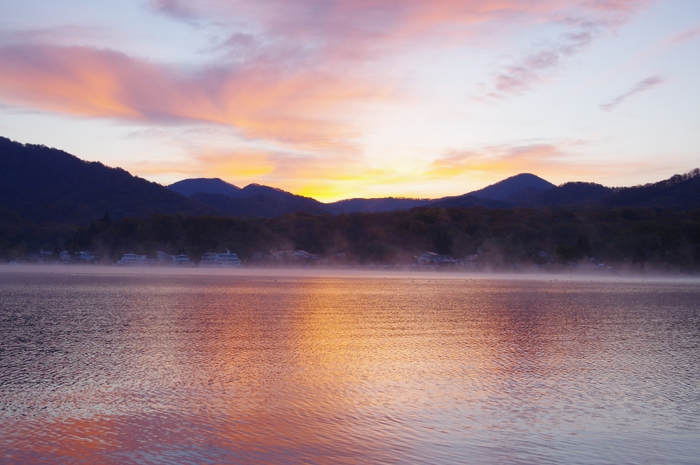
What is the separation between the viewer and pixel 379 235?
415 ft

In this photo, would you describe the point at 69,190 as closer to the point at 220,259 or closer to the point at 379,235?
the point at 220,259

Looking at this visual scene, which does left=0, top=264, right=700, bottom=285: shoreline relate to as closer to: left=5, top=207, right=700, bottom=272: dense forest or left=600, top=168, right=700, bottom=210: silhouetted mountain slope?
left=5, top=207, right=700, bottom=272: dense forest

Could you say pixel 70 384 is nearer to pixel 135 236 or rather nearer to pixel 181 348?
pixel 181 348

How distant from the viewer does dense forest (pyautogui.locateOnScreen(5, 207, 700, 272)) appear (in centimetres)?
11238

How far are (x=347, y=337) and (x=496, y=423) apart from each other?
1141 centimetres

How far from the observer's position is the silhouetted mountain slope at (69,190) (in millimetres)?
160750

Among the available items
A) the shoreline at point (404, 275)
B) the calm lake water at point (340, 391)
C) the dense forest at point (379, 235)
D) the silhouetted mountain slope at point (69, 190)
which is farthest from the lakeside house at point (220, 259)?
the calm lake water at point (340, 391)

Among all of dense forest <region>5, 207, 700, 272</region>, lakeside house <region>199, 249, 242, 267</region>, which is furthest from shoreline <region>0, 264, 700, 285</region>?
lakeside house <region>199, 249, 242, 267</region>

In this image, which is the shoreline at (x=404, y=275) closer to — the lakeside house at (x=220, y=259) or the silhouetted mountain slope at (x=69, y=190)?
the lakeside house at (x=220, y=259)

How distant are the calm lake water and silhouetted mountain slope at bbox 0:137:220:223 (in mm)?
148091

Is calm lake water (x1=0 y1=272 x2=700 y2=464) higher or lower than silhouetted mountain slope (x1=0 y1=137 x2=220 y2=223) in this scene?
lower

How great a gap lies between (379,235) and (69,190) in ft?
322

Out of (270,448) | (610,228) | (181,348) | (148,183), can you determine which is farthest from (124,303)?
(148,183)

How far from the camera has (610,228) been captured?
115562 mm
